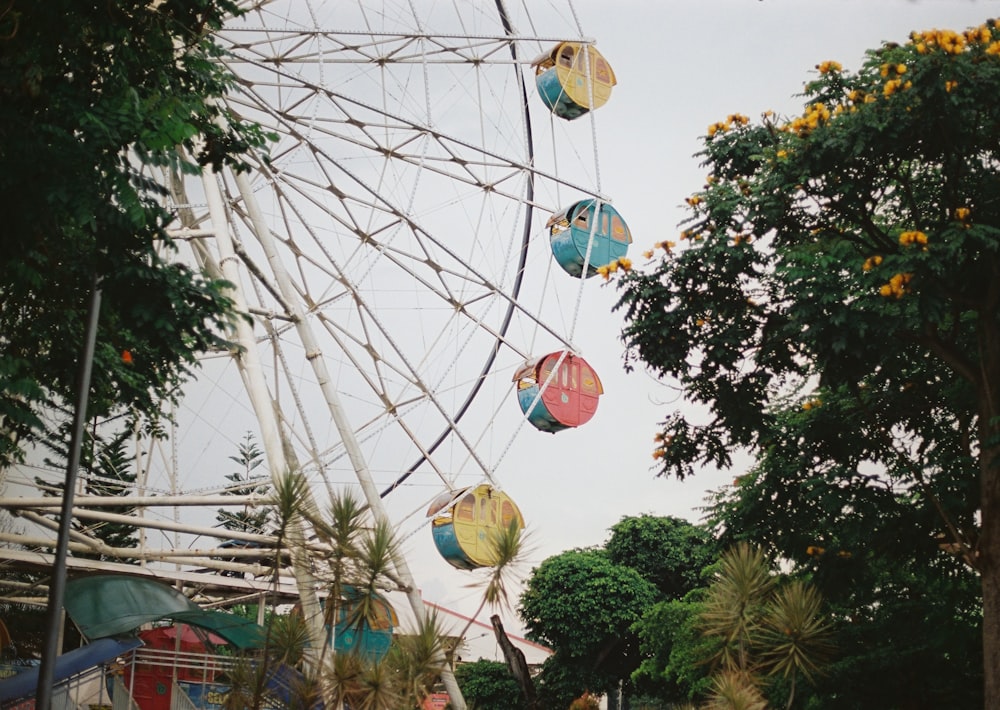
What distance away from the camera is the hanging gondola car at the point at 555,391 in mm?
18141

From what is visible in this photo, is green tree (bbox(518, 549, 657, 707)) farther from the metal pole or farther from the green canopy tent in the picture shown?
the metal pole

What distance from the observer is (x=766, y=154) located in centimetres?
1397

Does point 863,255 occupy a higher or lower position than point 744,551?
higher

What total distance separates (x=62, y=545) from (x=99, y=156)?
3.21m

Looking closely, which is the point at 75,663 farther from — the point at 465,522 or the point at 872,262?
the point at 872,262

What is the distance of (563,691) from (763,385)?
18396mm

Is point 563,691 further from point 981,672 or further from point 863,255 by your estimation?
point 863,255

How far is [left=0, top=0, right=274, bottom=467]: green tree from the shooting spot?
895 cm

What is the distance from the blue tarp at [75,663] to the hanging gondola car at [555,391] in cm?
731

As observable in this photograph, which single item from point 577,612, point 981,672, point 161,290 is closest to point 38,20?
point 161,290

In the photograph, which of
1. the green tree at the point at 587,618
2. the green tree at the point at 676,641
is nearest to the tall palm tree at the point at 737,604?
the green tree at the point at 676,641

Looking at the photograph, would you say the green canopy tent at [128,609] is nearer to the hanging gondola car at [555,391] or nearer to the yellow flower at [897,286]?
the hanging gondola car at [555,391]

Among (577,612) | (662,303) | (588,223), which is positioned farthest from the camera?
(577,612)

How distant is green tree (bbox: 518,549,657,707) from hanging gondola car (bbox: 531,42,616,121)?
52.9 ft
